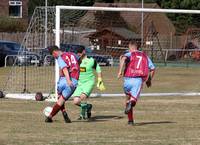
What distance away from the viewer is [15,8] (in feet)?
263

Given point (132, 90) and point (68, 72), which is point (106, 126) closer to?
point (132, 90)

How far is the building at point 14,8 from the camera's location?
78.3 meters

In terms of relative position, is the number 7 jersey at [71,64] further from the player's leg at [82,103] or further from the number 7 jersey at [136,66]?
the player's leg at [82,103]

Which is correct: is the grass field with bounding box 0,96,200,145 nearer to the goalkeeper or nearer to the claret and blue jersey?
the goalkeeper

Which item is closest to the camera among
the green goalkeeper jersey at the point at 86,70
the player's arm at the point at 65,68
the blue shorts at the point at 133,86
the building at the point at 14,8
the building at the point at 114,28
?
the player's arm at the point at 65,68

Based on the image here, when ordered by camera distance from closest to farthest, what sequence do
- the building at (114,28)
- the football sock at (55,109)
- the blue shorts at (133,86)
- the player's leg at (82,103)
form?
the blue shorts at (133,86)
the football sock at (55,109)
the player's leg at (82,103)
the building at (114,28)

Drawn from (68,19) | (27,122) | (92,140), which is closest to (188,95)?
(68,19)

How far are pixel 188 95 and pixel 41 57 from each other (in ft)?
32.4

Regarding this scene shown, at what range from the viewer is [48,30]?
1017 inches

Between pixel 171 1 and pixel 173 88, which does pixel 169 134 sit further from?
pixel 171 1

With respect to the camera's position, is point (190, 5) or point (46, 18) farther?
point (190, 5)

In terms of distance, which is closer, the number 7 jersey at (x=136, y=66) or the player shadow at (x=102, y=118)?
the number 7 jersey at (x=136, y=66)

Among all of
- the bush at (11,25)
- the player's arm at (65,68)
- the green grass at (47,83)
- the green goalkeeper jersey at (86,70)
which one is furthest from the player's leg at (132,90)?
the bush at (11,25)

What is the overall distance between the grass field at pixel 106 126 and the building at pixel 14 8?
57965 millimetres
